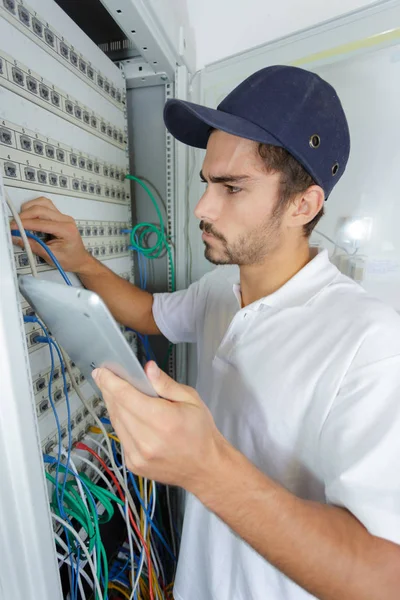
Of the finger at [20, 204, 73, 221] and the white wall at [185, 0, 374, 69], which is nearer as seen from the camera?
the finger at [20, 204, 73, 221]

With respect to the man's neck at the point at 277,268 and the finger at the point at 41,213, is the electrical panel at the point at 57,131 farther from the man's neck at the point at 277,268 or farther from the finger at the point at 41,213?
the man's neck at the point at 277,268

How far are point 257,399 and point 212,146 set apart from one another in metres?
0.65

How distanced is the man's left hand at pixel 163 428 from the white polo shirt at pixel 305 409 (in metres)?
0.09

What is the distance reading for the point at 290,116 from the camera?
2.24 feet

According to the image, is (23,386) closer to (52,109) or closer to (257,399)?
(257,399)

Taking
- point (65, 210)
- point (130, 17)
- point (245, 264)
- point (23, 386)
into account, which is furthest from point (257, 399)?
point (130, 17)

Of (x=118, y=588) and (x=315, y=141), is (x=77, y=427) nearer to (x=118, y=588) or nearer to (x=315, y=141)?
(x=118, y=588)

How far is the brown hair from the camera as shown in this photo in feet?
2.33

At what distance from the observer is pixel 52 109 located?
2.09 ft

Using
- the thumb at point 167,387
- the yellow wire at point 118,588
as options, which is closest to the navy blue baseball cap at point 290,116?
the thumb at point 167,387

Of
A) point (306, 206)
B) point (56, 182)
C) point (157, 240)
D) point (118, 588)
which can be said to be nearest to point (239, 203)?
point (306, 206)

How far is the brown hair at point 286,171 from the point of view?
2.33ft

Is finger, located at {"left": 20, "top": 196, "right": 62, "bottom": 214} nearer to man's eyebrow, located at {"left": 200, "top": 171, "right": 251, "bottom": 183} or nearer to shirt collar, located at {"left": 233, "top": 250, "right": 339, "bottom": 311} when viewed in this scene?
man's eyebrow, located at {"left": 200, "top": 171, "right": 251, "bottom": 183}

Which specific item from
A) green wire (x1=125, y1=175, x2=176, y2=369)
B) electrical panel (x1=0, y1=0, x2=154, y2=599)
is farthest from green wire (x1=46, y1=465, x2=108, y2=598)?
green wire (x1=125, y1=175, x2=176, y2=369)
